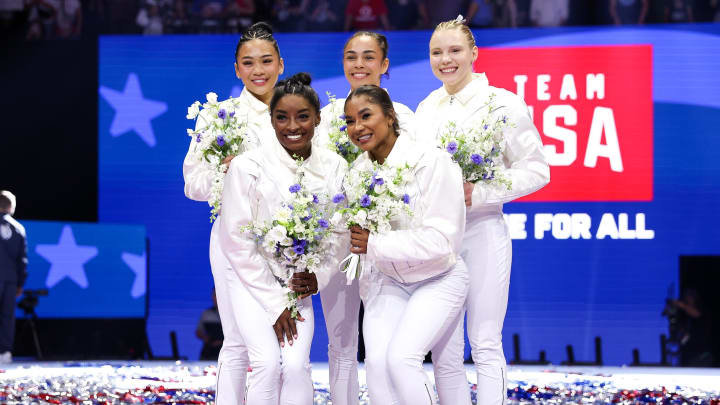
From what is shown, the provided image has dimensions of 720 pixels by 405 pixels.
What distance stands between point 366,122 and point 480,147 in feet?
1.93

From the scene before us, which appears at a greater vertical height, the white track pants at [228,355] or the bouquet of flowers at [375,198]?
the bouquet of flowers at [375,198]

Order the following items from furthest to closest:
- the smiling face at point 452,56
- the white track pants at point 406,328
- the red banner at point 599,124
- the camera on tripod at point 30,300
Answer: the camera on tripod at point 30,300 < the red banner at point 599,124 < the smiling face at point 452,56 < the white track pants at point 406,328

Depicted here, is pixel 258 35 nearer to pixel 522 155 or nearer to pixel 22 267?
pixel 522 155

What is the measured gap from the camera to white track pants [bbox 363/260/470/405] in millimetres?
3457

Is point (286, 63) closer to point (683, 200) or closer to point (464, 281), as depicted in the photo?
point (683, 200)

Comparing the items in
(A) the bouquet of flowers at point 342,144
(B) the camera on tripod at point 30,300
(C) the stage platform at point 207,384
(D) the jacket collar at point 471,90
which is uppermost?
(D) the jacket collar at point 471,90

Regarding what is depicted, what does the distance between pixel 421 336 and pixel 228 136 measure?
51.6 inches

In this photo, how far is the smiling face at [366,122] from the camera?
361cm

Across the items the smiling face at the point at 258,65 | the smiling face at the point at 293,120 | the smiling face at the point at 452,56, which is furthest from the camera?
the smiling face at the point at 258,65

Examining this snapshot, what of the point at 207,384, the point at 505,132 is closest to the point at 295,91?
the point at 505,132

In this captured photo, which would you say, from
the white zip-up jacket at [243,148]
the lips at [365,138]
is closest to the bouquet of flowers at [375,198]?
the lips at [365,138]

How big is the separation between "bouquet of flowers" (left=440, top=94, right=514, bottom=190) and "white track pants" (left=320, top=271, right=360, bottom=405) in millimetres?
737

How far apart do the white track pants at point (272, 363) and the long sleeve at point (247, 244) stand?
0.06m

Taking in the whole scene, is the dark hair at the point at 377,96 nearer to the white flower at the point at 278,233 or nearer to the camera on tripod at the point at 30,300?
the white flower at the point at 278,233
